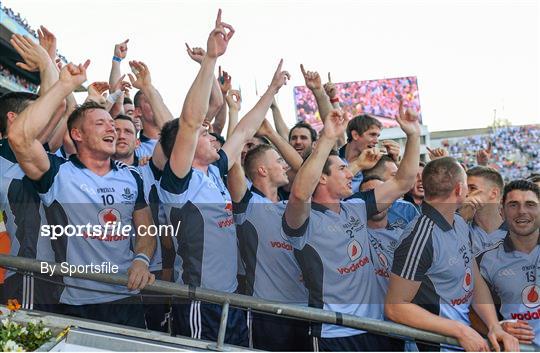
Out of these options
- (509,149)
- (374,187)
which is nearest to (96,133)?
(374,187)

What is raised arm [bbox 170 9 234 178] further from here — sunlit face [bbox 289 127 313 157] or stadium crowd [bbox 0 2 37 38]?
stadium crowd [bbox 0 2 37 38]

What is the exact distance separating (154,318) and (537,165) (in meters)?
44.6

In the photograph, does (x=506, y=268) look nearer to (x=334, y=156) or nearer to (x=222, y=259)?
(x=334, y=156)

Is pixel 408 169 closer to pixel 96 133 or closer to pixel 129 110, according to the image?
pixel 96 133

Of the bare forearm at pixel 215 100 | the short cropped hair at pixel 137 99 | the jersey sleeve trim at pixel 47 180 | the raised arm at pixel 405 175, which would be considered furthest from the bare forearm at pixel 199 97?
the short cropped hair at pixel 137 99

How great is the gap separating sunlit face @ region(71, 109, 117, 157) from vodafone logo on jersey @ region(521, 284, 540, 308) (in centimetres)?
251

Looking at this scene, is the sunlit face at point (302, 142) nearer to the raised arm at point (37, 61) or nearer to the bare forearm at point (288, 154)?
the bare forearm at point (288, 154)

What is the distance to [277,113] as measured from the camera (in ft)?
20.7

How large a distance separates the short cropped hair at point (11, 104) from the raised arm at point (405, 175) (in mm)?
2281

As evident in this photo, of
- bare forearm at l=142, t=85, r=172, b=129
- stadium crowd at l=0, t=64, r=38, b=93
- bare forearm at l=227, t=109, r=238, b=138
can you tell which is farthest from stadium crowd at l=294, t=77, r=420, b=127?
bare forearm at l=142, t=85, r=172, b=129

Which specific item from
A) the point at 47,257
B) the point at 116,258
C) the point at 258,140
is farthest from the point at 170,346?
the point at 258,140

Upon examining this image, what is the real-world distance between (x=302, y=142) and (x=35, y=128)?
2.77 m

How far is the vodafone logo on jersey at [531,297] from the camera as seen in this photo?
3434mm

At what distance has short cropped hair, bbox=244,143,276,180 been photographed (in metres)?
4.09
